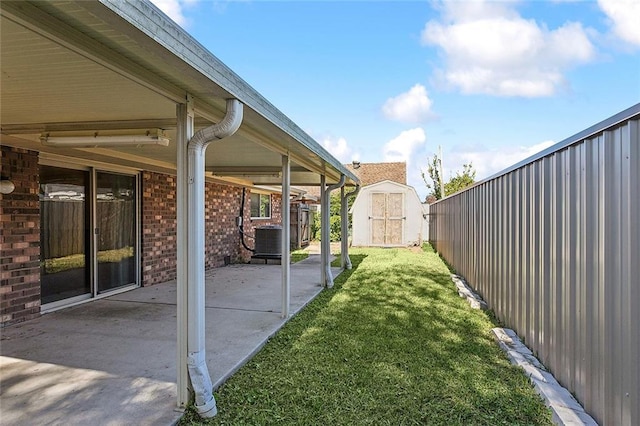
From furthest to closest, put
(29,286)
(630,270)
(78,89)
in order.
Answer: (29,286) < (78,89) < (630,270)

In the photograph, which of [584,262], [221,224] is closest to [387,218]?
[221,224]

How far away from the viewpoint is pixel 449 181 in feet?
91.0

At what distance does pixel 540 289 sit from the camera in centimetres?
358

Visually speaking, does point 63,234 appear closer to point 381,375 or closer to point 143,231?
point 143,231

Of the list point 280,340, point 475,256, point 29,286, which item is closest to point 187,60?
point 280,340

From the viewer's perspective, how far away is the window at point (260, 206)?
1355 centimetres

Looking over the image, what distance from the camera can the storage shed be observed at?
17219 mm

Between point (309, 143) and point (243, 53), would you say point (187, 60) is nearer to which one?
point (309, 143)

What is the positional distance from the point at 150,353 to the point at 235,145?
2669 millimetres

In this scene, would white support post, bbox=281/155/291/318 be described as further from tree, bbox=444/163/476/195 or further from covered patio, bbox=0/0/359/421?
tree, bbox=444/163/476/195

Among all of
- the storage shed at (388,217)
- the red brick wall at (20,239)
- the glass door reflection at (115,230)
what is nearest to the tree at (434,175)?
the storage shed at (388,217)

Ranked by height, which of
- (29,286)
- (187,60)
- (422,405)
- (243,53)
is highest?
(243,53)

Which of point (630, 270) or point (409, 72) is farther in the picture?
point (409, 72)

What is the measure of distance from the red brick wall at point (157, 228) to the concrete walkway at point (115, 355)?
100 cm
